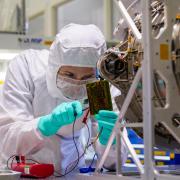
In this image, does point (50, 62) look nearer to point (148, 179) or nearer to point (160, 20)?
point (160, 20)

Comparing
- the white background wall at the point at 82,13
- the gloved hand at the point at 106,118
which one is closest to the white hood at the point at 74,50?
the gloved hand at the point at 106,118

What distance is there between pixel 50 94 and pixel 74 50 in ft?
0.97

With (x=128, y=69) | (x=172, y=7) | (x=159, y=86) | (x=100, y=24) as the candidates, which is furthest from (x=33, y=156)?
(x=100, y=24)

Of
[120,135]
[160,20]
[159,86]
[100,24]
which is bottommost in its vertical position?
[120,135]

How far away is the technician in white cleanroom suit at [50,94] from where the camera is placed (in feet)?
6.79

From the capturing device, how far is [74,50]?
2.10m

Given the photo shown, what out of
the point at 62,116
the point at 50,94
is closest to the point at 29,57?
the point at 50,94

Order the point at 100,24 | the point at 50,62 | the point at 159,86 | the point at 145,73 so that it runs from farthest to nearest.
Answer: the point at 100,24, the point at 50,62, the point at 159,86, the point at 145,73

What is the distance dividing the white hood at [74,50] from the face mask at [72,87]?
1.0 inches

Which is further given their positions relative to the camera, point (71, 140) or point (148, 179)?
point (71, 140)

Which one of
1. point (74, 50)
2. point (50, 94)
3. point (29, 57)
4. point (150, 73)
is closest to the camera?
point (150, 73)

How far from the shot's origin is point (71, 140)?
2.28 m

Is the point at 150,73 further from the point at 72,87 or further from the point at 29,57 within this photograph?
the point at 29,57

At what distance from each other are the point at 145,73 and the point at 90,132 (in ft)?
3.59
